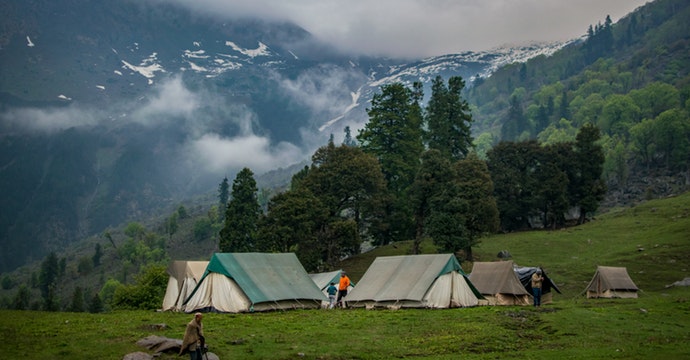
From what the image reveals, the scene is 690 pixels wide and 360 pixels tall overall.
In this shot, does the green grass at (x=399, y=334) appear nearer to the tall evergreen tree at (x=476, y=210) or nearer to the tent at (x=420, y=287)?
the tent at (x=420, y=287)

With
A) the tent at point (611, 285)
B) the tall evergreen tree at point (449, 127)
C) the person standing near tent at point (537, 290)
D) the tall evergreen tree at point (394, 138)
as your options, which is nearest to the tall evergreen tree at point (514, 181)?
the tall evergreen tree at point (449, 127)

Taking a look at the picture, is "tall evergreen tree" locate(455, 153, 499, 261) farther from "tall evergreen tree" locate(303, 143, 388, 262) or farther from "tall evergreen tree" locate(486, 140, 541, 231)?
"tall evergreen tree" locate(486, 140, 541, 231)

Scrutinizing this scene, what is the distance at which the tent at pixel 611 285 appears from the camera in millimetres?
44312

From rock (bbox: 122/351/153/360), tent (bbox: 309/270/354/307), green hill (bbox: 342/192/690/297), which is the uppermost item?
green hill (bbox: 342/192/690/297)

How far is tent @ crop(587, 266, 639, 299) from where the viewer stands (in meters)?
44.3

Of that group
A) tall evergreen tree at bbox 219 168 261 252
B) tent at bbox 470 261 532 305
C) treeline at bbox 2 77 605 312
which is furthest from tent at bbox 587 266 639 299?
tall evergreen tree at bbox 219 168 261 252

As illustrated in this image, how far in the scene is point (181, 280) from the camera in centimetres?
4300

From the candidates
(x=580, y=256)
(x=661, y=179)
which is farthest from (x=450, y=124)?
(x=661, y=179)

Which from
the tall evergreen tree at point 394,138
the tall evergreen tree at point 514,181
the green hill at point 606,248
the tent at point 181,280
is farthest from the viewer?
the tall evergreen tree at point 514,181

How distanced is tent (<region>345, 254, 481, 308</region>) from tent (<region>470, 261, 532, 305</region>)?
1928 mm

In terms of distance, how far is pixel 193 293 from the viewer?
39.0m

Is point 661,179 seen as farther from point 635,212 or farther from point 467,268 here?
point 467,268

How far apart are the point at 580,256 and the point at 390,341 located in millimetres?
48600

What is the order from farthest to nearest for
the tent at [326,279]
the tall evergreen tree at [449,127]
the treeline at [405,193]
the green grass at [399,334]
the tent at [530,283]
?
1. the tall evergreen tree at [449,127]
2. the treeline at [405,193]
3. the tent at [326,279]
4. the tent at [530,283]
5. the green grass at [399,334]
